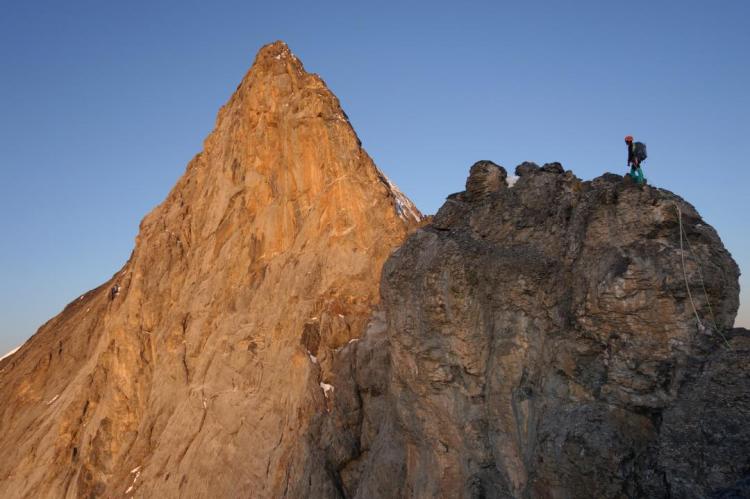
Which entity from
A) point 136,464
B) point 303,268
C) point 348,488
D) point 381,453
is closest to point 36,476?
point 136,464

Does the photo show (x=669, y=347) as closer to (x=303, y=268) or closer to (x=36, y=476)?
(x=303, y=268)

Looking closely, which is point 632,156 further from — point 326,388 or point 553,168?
point 326,388

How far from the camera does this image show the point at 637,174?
14.8m


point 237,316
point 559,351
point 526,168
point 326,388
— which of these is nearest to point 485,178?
point 526,168

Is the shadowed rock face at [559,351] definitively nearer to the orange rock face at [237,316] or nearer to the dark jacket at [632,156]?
the dark jacket at [632,156]

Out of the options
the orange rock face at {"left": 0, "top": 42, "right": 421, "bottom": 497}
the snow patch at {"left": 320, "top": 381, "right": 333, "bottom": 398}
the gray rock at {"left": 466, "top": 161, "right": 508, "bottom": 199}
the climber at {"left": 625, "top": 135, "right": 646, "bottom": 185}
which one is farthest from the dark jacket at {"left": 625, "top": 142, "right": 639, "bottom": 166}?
the snow patch at {"left": 320, "top": 381, "right": 333, "bottom": 398}

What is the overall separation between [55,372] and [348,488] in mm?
26965

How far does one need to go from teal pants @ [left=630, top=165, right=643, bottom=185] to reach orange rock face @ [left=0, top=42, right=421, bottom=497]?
11.7 meters

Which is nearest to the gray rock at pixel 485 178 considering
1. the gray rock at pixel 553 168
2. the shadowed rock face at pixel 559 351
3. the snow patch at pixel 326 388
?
the shadowed rock face at pixel 559 351

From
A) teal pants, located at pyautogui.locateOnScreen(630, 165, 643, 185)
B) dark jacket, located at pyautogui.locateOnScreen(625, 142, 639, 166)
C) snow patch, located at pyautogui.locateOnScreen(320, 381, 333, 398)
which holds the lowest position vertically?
snow patch, located at pyautogui.locateOnScreen(320, 381, 333, 398)

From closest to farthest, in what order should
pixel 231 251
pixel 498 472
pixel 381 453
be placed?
1. pixel 498 472
2. pixel 381 453
3. pixel 231 251

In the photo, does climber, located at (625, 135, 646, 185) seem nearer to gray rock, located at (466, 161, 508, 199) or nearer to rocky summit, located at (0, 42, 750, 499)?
rocky summit, located at (0, 42, 750, 499)

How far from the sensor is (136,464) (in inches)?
1151

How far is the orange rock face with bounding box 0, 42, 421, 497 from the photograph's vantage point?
2505 centimetres
